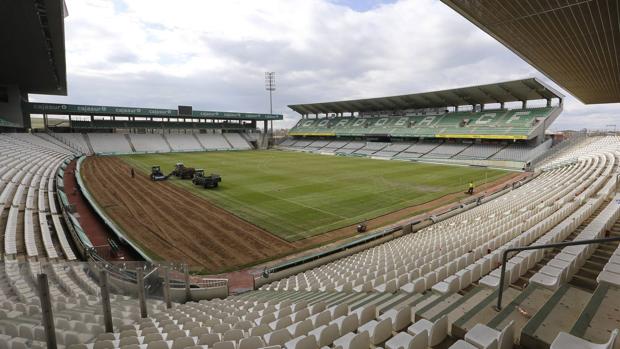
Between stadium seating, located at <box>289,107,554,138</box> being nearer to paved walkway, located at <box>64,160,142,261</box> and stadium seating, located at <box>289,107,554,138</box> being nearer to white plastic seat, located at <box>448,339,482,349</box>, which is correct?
paved walkway, located at <box>64,160,142,261</box>

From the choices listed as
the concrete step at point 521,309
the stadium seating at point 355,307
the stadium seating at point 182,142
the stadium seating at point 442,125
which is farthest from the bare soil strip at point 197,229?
the stadium seating at point 182,142

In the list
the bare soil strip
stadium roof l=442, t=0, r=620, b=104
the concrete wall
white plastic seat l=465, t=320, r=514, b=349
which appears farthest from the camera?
the concrete wall

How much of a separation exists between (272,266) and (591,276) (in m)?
10.4

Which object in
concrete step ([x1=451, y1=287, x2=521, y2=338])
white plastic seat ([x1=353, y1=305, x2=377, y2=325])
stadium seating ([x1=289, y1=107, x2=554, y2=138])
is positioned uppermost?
stadium seating ([x1=289, y1=107, x2=554, y2=138])

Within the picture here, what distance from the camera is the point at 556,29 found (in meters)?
11.2

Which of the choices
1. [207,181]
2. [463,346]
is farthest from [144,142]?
[463,346]

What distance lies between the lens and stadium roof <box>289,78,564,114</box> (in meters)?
43.6

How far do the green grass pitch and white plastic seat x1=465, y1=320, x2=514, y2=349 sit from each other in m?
13.3

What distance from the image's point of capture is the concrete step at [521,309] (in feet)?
12.7

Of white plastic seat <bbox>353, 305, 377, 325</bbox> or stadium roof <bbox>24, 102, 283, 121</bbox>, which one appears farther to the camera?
stadium roof <bbox>24, 102, 283, 121</bbox>

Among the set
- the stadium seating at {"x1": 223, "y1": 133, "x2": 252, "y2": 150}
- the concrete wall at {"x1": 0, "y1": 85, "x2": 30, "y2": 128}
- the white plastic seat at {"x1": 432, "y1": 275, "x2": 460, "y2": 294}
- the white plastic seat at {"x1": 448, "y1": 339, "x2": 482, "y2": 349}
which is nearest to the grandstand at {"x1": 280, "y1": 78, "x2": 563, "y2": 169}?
the stadium seating at {"x1": 223, "y1": 133, "x2": 252, "y2": 150}

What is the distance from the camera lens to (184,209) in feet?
69.7

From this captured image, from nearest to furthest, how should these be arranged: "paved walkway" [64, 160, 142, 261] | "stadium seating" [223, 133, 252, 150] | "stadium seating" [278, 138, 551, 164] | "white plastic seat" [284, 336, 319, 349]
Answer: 1. "white plastic seat" [284, 336, 319, 349]
2. "paved walkway" [64, 160, 142, 261]
3. "stadium seating" [278, 138, 551, 164]
4. "stadium seating" [223, 133, 252, 150]

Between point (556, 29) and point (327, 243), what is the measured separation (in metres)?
12.9
